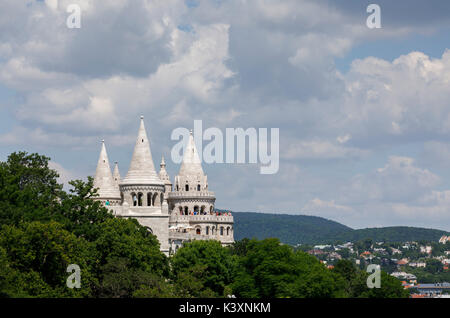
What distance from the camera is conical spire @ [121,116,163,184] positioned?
344 ft

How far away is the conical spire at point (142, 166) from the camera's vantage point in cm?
10475

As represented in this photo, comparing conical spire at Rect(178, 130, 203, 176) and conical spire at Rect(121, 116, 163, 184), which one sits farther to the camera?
conical spire at Rect(178, 130, 203, 176)

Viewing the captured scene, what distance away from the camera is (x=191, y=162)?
5231 inches

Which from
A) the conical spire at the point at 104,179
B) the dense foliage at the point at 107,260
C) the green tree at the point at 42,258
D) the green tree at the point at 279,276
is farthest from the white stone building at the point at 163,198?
the green tree at the point at 42,258

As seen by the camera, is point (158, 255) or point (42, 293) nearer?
point (42, 293)

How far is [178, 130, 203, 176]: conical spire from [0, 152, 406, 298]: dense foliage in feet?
101

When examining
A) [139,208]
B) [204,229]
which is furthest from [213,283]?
[204,229]

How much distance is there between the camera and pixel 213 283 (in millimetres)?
91812

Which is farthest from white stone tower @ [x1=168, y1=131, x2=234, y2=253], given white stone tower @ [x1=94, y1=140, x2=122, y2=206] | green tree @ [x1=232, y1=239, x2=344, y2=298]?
green tree @ [x1=232, y1=239, x2=344, y2=298]

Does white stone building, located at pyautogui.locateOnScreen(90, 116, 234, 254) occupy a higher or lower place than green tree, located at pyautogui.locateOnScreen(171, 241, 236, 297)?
higher

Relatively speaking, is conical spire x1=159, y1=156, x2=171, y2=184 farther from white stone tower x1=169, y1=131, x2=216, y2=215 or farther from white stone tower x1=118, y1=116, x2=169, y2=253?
white stone tower x1=118, y1=116, x2=169, y2=253

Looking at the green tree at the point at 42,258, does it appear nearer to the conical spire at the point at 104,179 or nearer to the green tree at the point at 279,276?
the green tree at the point at 279,276

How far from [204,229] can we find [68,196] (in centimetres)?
3753
